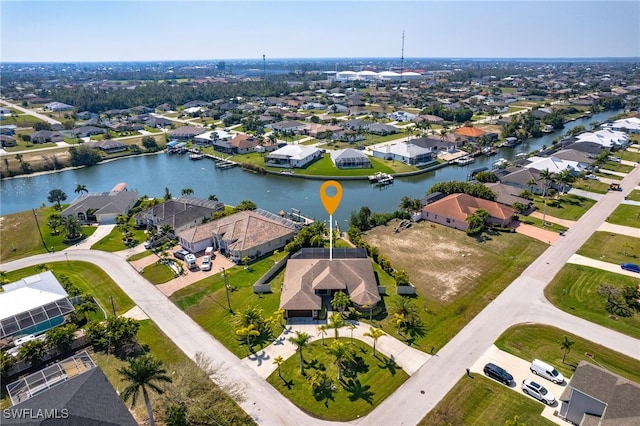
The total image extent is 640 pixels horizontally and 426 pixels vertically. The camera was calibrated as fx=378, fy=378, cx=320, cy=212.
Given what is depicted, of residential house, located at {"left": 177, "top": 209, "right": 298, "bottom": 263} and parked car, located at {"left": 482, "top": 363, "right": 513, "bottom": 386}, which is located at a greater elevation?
residential house, located at {"left": 177, "top": 209, "right": 298, "bottom": 263}

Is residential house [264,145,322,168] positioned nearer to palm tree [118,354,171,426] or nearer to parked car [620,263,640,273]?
parked car [620,263,640,273]

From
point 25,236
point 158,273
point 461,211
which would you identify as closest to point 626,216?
point 461,211

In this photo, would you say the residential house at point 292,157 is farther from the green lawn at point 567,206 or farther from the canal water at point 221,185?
the green lawn at point 567,206

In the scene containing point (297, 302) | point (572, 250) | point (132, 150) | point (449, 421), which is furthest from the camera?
point (132, 150)

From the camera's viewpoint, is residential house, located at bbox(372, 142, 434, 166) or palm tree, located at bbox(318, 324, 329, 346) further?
residential house, located at bbox(372, 142, 434, 166)

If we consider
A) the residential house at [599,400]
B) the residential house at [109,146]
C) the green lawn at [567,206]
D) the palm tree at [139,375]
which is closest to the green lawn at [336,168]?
the green lawn at [567,206]

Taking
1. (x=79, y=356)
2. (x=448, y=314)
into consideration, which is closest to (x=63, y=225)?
(x=79, y=356)

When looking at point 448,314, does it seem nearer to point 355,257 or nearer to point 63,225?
point 355,257

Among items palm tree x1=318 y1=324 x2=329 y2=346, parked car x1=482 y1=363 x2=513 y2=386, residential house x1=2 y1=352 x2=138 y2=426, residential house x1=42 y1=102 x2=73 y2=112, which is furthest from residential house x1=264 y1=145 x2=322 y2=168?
residential house x1=42 y1=102 x2=73 y2=112

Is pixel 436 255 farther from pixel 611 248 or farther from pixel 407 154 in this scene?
pixel 407 154
